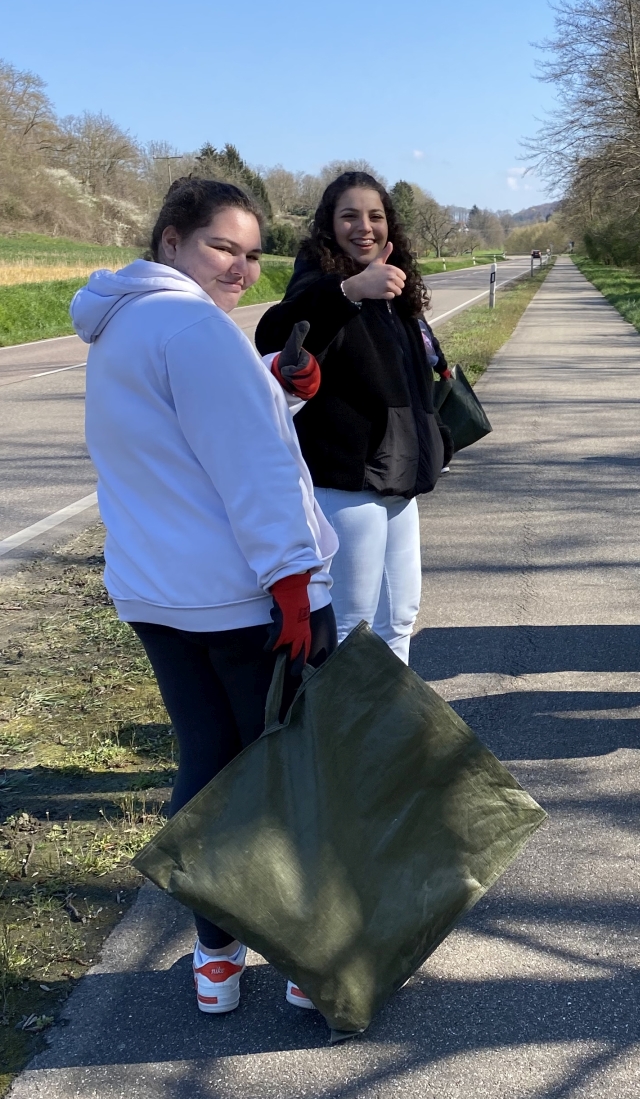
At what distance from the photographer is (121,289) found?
2.02 meters

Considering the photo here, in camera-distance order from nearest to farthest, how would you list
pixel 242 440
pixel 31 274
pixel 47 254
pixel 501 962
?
pixel 242 440, pixel 501 962, pixel 31 274, pixel 47 254

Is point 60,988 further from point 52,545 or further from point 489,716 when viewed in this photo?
point 52,545

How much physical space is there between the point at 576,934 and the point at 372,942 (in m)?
0.72

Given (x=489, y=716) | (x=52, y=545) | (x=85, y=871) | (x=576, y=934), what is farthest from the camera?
(x=52, y=545)

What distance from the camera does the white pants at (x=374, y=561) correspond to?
2.98m

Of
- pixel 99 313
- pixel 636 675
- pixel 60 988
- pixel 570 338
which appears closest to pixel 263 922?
pixel 60 988

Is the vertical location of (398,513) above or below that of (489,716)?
above

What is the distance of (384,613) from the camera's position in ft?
10.5

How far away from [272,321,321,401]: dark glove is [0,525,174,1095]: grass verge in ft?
4.76

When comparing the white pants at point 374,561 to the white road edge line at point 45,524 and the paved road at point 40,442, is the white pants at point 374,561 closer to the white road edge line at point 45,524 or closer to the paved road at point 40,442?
the white road edge line at point 45,524

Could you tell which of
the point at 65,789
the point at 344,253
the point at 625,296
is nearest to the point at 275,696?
the point at 344,253

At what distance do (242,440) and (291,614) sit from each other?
1.17 ft

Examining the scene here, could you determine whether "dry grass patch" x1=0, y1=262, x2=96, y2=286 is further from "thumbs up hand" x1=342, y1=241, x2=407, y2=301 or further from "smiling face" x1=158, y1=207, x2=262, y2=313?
"smiling face" x1=158, y1=207, x2=262, y2=313

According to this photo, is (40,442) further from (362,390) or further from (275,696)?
(275,696)
